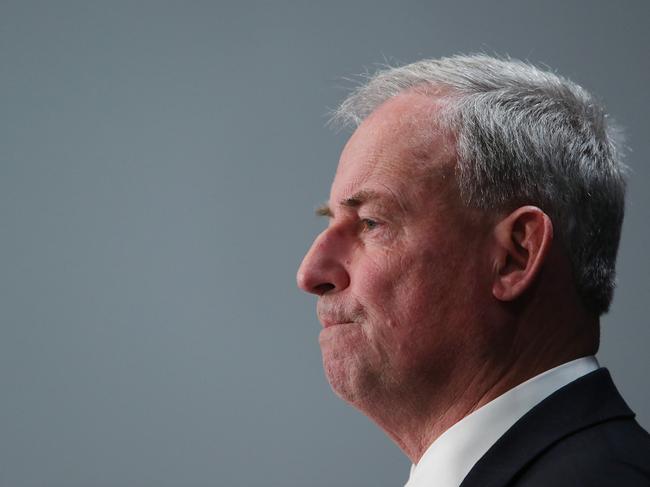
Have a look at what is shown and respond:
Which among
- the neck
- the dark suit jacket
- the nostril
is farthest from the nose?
the dark suit jacket

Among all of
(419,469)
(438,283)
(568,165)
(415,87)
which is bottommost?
(419,469)

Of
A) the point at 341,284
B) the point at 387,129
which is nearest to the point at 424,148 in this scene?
the point at 387,129

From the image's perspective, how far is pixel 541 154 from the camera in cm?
92

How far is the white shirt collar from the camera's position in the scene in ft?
2.88

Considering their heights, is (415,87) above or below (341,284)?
above

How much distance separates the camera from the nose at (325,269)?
3.09ft

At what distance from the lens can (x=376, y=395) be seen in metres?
0.91

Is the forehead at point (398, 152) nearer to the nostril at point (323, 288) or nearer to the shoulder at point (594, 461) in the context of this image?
the nostril at point (323, 288)

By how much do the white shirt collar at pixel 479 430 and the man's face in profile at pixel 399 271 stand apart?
0.06 metres

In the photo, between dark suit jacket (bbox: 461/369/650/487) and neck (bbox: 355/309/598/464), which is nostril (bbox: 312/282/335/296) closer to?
neck (bbox: 355/309/598/464)

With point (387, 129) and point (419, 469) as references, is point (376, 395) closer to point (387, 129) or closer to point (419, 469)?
point (419, 469)

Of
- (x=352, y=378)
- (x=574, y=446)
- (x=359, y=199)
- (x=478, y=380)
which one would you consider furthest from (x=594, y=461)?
(x=359, y=199)

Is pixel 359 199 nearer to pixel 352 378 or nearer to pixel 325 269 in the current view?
pixel 325 269

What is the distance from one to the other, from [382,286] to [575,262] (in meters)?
0.21
